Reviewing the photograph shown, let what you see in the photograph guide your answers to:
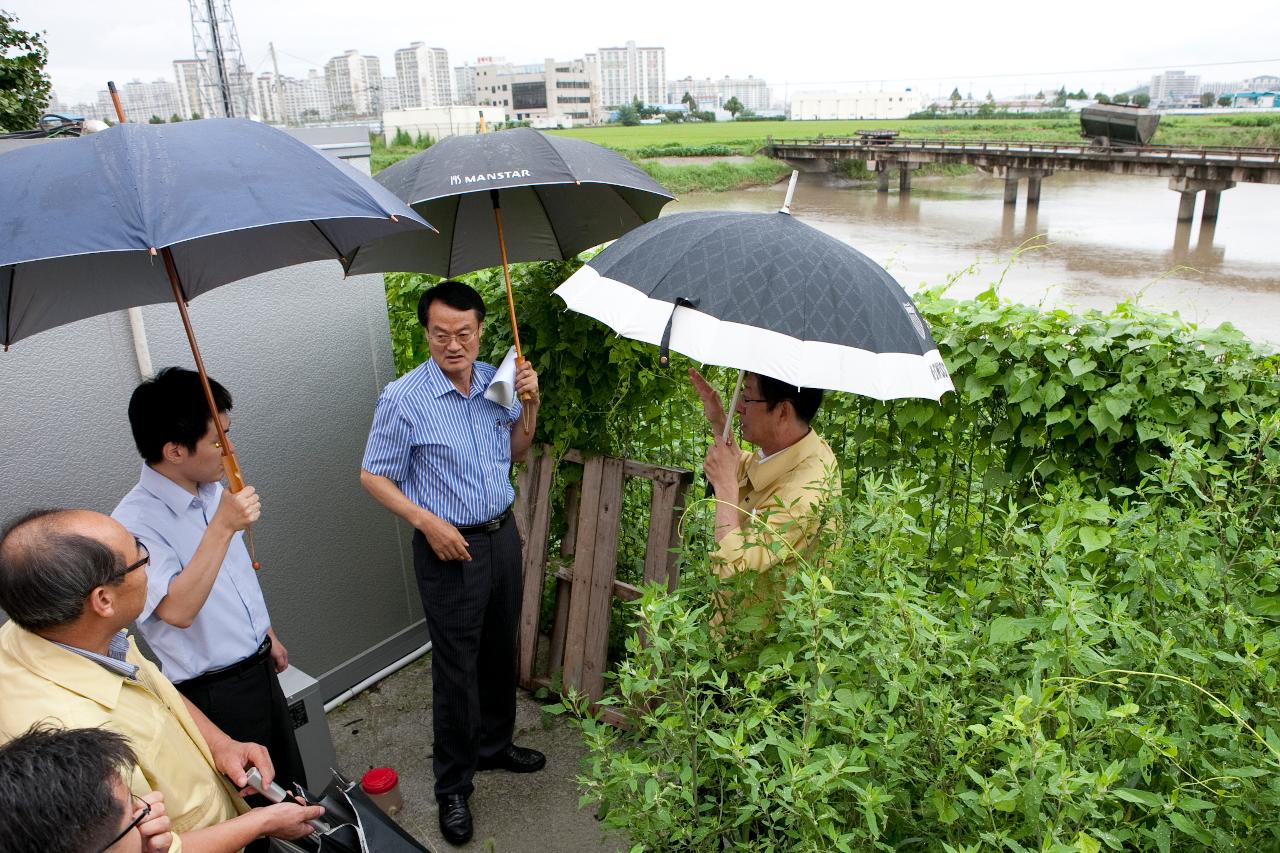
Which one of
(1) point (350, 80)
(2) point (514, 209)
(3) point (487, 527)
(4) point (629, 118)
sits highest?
(1) point (350, 80)

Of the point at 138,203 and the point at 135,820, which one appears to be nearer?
the point at 135,820

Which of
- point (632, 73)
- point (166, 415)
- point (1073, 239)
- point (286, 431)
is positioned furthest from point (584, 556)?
point (632, 73)

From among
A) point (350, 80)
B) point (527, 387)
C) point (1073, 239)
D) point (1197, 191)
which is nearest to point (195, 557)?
point (527, 387)

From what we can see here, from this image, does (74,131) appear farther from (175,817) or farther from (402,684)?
(402,684)

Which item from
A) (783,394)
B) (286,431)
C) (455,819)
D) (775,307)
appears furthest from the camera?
(286,431)

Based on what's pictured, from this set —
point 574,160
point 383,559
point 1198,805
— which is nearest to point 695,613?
point 1198,805

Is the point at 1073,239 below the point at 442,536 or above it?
below

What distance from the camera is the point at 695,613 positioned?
1.58 m

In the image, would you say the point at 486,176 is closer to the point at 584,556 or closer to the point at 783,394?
the point at 783,394

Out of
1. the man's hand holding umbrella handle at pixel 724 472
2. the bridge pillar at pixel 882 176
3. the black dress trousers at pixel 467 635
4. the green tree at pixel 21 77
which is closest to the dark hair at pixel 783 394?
the man's hand holding umbrella handle at pixel 724 472

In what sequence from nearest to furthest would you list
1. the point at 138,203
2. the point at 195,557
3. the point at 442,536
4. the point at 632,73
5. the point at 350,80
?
the point at 138,203 → the point at 195,557 → the point at 442,536 → the point at 350,80 → the point at 632,73

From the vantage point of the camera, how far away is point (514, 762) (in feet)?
10.9

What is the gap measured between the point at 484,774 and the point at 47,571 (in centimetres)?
216

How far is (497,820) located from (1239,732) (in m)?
2.58
